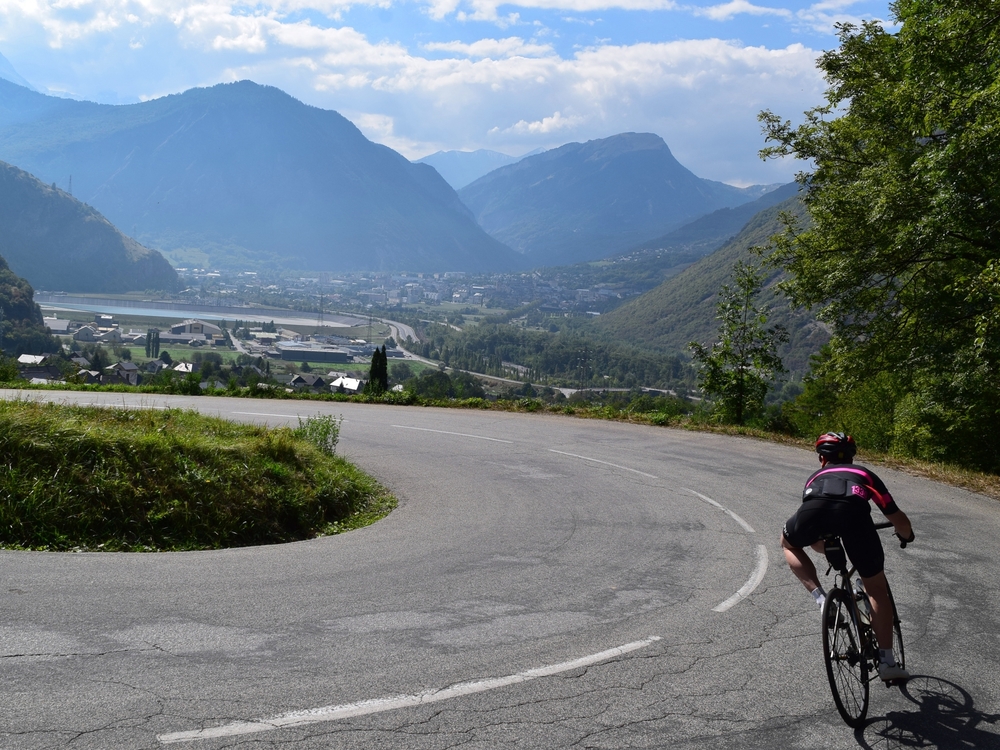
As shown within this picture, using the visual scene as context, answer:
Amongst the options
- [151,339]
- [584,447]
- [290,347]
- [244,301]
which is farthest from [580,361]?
[584,447]

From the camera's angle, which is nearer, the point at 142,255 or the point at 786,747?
the point at 786,747

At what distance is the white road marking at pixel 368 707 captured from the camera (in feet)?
12.3

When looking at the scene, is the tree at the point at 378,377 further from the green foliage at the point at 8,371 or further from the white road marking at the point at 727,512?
the white road marking at the point at 727,512

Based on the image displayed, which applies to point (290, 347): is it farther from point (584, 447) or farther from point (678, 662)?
point (678, 662)

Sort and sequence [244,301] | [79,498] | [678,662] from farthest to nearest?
[244,301] < [79,498] < [678,662]

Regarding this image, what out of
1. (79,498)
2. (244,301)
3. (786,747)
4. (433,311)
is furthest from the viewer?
(433,311)

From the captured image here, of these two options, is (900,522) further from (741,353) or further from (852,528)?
(741,353)

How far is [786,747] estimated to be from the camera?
4.12 metres

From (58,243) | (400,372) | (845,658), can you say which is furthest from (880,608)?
(58,243)

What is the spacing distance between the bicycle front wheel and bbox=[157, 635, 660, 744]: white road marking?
4.50 feet

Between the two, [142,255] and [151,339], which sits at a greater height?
[142,255]

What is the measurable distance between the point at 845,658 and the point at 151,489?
22.2 ft

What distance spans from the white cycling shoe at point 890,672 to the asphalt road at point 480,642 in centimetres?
18

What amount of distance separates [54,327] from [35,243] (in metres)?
116
